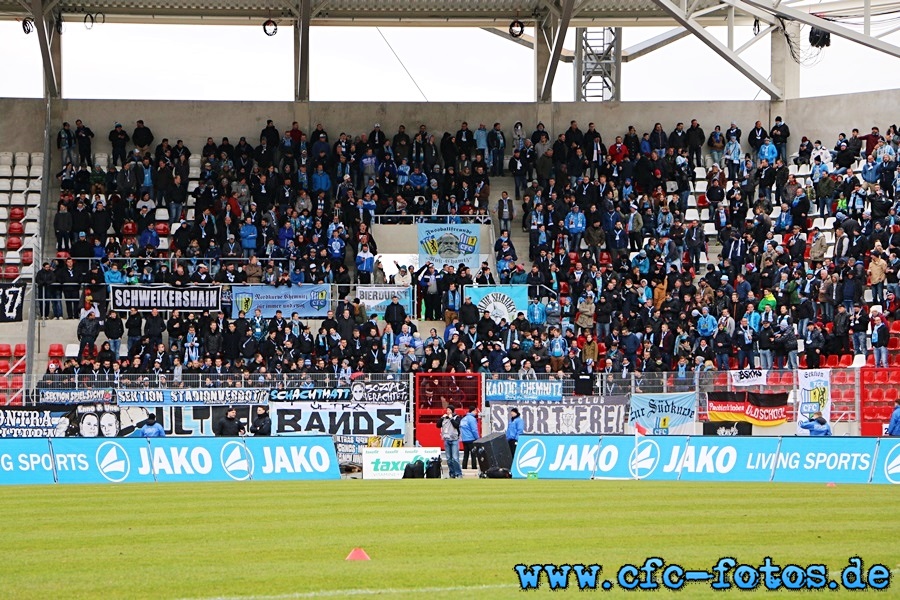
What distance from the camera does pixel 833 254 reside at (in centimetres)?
3888

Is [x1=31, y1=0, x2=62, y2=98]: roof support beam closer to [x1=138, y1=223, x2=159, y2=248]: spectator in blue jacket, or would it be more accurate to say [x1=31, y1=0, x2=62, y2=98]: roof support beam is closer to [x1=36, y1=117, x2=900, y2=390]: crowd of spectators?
[x1=36, y1=117, x2=900, y2=390]: crowd of spectators

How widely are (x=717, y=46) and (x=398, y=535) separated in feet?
96.4

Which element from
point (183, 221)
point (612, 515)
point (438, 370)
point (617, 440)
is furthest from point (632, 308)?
point (612, 515)

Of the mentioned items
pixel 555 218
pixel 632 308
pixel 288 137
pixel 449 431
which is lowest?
pixel 449 431

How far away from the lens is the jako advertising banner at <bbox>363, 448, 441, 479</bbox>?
26641 mm

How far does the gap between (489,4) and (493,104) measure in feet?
11.5

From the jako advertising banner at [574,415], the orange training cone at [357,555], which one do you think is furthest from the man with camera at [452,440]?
the orange training cone at [357,555]

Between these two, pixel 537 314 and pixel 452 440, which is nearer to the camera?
pixel 452 440

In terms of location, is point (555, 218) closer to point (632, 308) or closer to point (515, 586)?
point (632, 308)

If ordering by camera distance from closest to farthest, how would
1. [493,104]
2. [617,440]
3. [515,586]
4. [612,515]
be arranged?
[515,586]
[612,515]
[617,440]
[493,104]

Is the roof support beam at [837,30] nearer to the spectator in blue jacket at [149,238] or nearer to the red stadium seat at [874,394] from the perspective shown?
the red stadium seat at [874,394]

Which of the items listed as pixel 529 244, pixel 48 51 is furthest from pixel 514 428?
pixel 48 51

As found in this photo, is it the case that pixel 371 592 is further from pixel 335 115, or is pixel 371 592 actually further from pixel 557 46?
pixel 335 115

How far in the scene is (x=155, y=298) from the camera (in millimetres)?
36594
